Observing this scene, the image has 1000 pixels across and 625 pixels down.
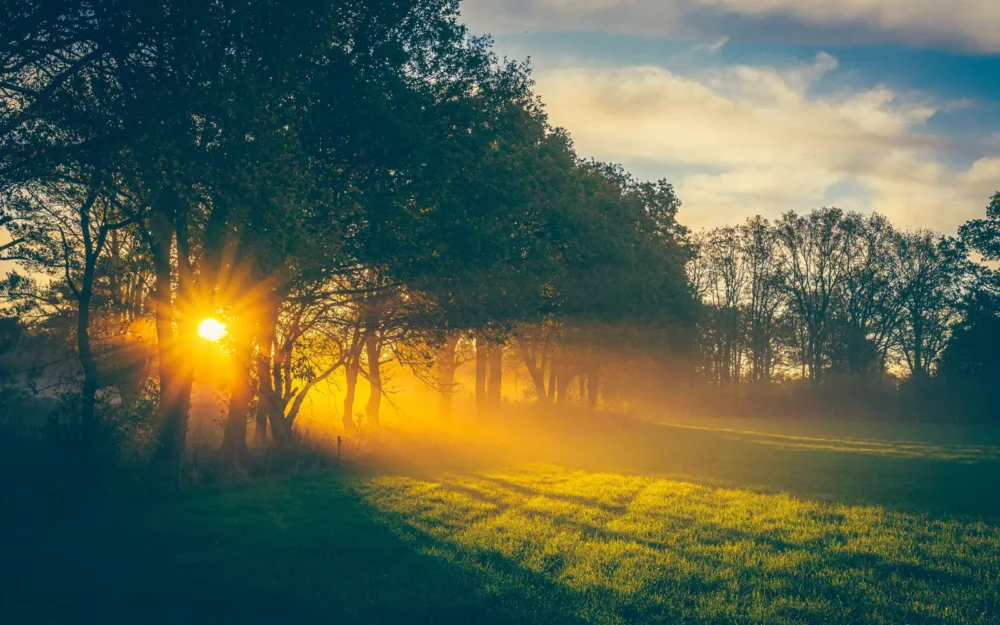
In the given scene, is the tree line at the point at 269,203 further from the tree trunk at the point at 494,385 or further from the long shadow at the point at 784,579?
the long shadow at the point at 784,579

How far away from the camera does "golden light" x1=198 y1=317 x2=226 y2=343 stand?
1811 cm

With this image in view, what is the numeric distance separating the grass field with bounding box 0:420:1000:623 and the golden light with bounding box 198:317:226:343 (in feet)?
14.9

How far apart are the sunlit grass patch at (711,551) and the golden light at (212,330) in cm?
627

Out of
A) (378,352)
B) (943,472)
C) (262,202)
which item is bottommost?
(943,472)

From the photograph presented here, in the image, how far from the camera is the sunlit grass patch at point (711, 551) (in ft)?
27.3

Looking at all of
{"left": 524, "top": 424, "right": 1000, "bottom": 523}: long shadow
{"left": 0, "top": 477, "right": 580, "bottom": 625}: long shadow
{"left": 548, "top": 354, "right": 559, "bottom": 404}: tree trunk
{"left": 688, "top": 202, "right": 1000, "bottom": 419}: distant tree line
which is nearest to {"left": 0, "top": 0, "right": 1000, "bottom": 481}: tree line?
{"left": 0, "top": 477, "right": 580, "bottom": 625}: long shadow

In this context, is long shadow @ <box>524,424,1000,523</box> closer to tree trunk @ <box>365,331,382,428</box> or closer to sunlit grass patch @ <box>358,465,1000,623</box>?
sunlit grass patch @ <box>358,465,1000,623</box>

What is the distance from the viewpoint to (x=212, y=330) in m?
18.8

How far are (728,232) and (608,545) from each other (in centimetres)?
6661

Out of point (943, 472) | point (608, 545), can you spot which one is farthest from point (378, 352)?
point (943, 472)

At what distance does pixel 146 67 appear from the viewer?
12711mm

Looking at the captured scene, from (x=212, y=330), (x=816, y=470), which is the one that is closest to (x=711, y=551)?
(x=212, y=330)

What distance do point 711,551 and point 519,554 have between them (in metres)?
3.46

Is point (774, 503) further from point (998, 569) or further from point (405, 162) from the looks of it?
point (405, 162)
